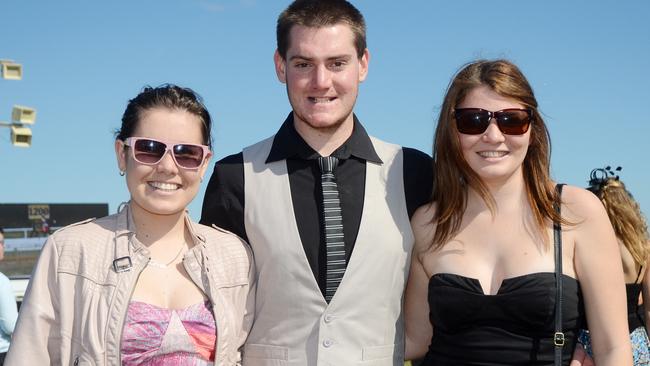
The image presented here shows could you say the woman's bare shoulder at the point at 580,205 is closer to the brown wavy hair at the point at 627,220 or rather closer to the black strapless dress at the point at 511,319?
the black strapless dress at the point at 511,319

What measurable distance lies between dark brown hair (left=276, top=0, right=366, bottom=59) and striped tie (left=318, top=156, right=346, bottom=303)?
61 cm

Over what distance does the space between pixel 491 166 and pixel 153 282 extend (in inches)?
63.3

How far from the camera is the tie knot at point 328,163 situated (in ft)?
11.9

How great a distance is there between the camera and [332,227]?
3.53 meters

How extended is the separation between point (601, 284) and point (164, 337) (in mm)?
1867

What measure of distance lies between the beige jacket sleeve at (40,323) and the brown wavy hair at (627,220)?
4.06m

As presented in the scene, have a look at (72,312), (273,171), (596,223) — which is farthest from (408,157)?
(72,312)

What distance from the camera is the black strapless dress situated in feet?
10.6

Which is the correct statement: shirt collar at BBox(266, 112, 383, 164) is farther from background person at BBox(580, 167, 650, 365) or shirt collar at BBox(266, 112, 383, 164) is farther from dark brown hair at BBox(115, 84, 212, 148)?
background person at BBox(580, 167, 650, 365)

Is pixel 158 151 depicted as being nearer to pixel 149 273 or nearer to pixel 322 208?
pixel 149 273

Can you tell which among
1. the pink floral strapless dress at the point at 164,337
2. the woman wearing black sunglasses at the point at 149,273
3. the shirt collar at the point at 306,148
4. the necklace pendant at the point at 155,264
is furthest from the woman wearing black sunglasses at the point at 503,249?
the necklace pendant at the point at 155,264

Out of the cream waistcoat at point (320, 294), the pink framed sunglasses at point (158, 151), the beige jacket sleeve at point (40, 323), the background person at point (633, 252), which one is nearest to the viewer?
the beige jacket sleeve at point (40, 323)

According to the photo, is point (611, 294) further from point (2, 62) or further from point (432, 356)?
point (2, 62)

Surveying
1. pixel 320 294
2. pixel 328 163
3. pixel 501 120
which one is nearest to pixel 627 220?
pixel 501 120
